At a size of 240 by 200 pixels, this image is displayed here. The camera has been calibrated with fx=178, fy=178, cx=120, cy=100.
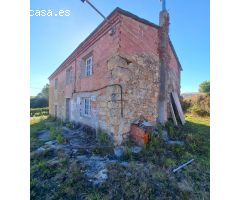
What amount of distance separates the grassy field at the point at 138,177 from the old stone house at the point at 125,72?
2.45 feet

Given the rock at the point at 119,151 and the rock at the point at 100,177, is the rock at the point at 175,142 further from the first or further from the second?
the rock at the point at 100,177

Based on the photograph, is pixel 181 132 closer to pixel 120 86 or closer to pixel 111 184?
pixel 120 86

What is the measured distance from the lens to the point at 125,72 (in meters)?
3.78

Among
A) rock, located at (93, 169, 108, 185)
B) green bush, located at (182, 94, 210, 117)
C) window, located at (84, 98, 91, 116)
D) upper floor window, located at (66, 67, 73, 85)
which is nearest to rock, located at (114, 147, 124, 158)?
rock, located at (93, 169, 108, 185)

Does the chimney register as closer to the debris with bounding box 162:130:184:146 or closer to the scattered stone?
the debris with bounding box 162:130:184:146

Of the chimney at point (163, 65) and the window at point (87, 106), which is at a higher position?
the chimney at point (163, 65)

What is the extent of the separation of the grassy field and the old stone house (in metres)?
0.75

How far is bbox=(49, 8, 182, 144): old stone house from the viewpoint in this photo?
12.1 ft

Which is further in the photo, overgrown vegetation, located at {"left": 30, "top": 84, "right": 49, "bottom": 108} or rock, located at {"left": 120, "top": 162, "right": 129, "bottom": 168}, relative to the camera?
overgrown vegetation, located at {"left": 30, "top": 84, "right": 49, "bottom": 108}

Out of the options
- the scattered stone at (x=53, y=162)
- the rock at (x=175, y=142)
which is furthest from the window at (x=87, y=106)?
the rock at (x=175, y=142)

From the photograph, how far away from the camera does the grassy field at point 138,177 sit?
7.61 ft
